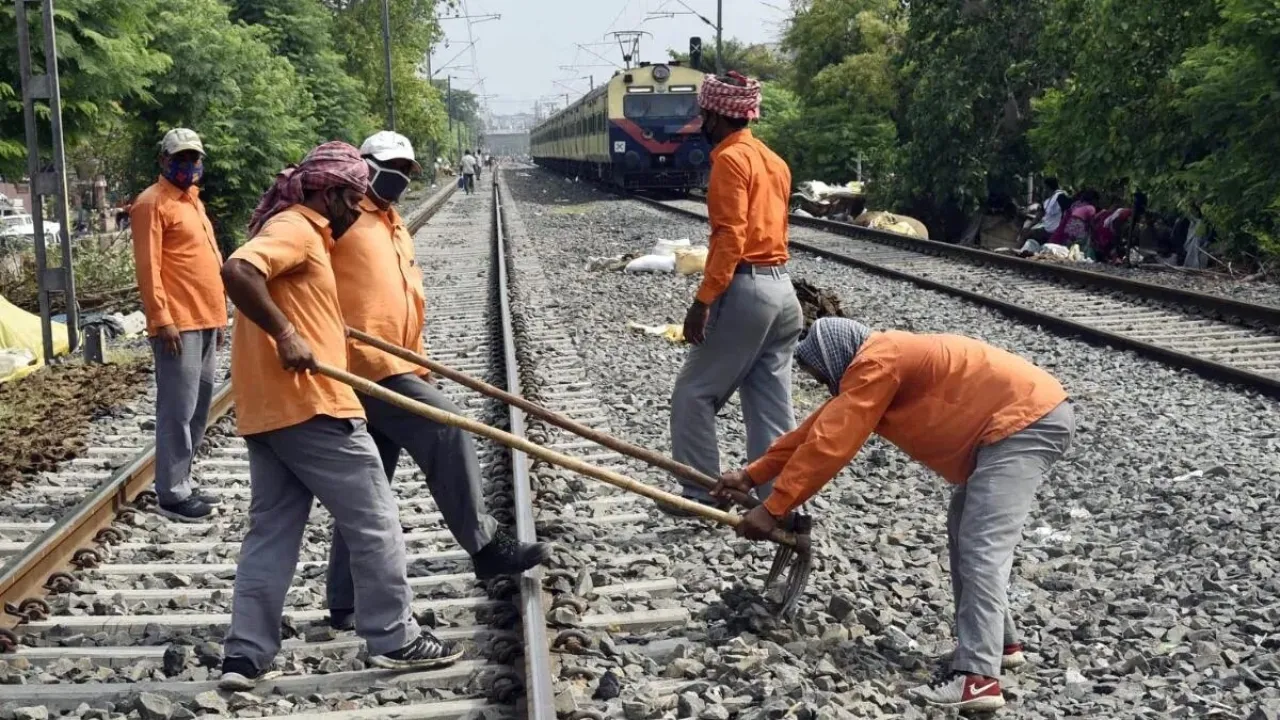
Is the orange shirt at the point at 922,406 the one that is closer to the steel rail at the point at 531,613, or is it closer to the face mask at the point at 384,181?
the steel rail at the point at 531,613

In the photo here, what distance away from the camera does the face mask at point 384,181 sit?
507 cm

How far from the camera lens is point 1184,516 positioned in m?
6.00

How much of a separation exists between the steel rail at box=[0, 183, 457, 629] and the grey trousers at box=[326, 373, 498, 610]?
123 centimetres

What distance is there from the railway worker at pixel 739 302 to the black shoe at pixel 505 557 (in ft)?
4.21

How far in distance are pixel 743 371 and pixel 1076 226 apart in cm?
1539

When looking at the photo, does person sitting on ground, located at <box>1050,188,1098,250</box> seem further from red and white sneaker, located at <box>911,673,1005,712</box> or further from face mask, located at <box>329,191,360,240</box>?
face mask, located at <box>329,191,360,240</box>

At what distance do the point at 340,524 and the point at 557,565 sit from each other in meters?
1.21

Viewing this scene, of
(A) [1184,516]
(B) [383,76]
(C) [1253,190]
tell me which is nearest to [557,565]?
(A) [1184,516]

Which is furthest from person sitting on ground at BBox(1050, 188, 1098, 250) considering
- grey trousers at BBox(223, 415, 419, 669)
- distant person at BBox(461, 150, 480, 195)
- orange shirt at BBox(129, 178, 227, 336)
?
distant person at BBox(461, 150, 480, 195)

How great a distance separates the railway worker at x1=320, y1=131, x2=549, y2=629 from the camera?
4969 millimetres

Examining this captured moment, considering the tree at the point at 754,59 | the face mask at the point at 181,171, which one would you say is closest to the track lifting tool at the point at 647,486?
the face mask at the point at 181,171

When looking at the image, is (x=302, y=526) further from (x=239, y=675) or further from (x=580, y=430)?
(x=580, y=430)

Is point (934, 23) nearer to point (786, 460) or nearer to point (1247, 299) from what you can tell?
point (1247, 299)

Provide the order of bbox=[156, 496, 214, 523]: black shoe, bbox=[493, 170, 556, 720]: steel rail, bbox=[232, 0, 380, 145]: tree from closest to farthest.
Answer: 1. bbox=[493, 170, 556, 720]: steel rail
2. bbox=[156, 496, 214, 523]: black shoe
3. bbox=[232, 0, 380, 145]: tree
